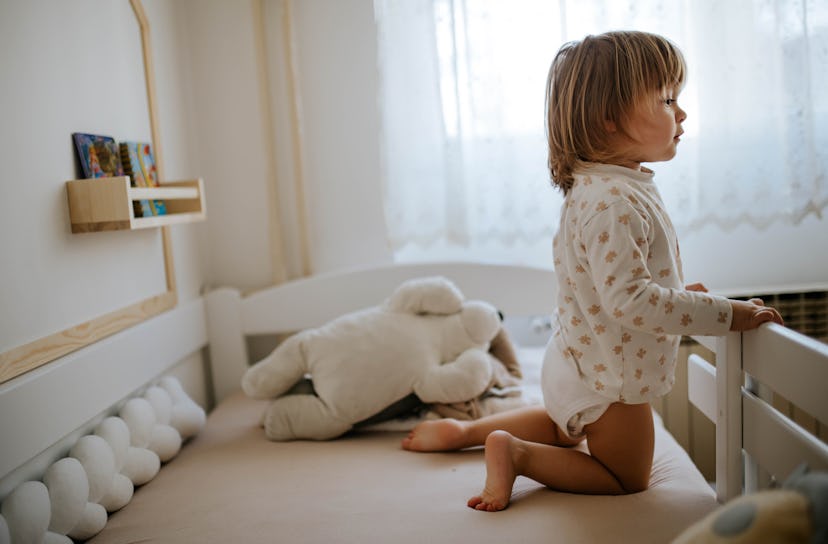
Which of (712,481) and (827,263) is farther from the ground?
(827,263)

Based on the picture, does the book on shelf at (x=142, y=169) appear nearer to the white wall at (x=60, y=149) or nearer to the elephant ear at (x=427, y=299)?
the white wall at (x=60, y=149)

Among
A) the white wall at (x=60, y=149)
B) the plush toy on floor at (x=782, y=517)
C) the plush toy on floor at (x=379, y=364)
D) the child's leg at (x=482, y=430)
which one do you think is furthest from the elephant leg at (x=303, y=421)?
the plush toy on floor at (x=782, y=517)

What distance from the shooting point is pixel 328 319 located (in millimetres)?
2086

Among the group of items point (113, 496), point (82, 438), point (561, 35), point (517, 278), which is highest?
point (561, 35)

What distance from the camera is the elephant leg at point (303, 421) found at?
1611 mm

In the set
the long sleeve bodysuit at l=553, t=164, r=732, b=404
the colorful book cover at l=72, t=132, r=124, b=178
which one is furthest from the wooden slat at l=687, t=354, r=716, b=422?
the colorful book cover at l=72, t=132, r=124, b=178

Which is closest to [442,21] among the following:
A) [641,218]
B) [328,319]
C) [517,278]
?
[517,278]

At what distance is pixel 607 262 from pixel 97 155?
3.51 feet

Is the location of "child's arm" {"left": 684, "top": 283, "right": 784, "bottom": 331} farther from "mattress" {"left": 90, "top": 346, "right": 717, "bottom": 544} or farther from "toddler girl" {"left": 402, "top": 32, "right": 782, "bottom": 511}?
"mattress" {"left": 90, "top": 346, "right": 717, "bottom": 544}

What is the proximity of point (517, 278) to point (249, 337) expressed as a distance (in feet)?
2.84

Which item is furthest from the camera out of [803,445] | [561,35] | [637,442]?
[561,35]

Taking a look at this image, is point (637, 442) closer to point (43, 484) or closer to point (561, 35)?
point (43, 484)

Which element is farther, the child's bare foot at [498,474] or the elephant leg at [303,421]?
the elephant leg at [303,421]

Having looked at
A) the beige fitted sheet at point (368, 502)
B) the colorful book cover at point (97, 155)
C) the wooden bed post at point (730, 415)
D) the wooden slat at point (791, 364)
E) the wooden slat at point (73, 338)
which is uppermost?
the colorful book cover at point (97, 155)
